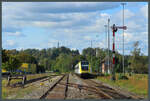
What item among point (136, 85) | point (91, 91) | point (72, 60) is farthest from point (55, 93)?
point (72, 60)

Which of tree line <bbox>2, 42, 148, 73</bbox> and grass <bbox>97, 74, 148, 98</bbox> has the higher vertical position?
tree line <bbox>2, 42, 148, 73</bbox>

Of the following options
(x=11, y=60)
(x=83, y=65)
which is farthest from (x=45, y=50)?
(x=83, y=65)

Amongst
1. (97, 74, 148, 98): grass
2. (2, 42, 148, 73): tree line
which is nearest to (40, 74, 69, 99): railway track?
(97, 74, 148, 98): grass

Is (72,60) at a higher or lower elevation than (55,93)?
higher

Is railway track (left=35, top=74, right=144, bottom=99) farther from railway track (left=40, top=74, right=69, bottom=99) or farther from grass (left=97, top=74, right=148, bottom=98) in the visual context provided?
grass (left=97, top=74, right=148, bottom=98)

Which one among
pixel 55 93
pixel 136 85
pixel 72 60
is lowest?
pixel 55 93

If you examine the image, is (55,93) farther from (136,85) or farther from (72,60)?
(72,60)

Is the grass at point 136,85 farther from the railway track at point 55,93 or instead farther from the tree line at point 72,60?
the tree line at point 72,60

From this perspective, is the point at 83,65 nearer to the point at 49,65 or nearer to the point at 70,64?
the point at 70,64

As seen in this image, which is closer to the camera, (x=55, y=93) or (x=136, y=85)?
(x=55, y=93)

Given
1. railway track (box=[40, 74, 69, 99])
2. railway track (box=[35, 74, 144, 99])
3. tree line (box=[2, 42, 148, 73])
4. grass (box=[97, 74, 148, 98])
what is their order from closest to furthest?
railway track (box=[40, 74, 69, 99]) < railway track (box=[35, 74, 144, 99]) < grass (box=[97, 74, 148, 98]) < tree line (box=[2, 42, 148, 73])

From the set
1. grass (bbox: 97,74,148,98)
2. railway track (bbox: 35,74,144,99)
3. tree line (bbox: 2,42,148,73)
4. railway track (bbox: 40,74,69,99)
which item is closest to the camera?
railway track (bbox: 40,74,69,99)

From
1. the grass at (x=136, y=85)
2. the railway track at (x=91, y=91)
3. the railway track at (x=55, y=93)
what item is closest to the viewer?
the railway track at (x=55, y=93)

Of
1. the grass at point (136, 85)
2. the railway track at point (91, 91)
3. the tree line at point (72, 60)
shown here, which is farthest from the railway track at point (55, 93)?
the tree line at point (72, 60)
